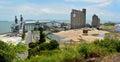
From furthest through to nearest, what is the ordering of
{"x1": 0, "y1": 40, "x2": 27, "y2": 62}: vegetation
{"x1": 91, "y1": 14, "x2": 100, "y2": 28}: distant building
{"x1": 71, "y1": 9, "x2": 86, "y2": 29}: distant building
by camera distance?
{"x1": 91, "y1": 14, "x2": 100, "y2": 28}: distant building < {"x1": 71, "y1": 9, "x2": 86, "y2": 29}: distant building < {"x1": 0, "y1": 40, "x2": 27, "y2": 62}: vegetation

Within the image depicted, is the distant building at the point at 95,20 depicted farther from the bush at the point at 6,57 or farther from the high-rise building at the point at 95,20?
the bush at the point at 6,57

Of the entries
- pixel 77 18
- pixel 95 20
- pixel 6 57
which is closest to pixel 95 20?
pixel 95 20

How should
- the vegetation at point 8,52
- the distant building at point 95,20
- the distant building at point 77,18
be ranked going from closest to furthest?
the vegetation at point 8,52 → the distant building at point 77,18 → the distant building at point 95,20

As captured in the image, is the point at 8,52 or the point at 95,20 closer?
the point at 8,52

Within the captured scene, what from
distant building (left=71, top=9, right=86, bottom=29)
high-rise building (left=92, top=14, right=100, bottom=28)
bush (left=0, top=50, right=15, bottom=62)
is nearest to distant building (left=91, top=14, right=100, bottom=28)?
high-rise building (left=92, top=14, right=100, bottom=28)

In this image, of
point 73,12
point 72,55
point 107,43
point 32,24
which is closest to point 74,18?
point 73,12

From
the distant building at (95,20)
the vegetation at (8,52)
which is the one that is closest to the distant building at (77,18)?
the distant building at (95,20)

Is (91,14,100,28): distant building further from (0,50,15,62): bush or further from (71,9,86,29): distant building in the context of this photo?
(0,50,15,62): bush

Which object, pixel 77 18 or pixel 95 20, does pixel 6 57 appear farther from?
pixel 95 20
